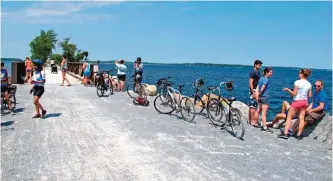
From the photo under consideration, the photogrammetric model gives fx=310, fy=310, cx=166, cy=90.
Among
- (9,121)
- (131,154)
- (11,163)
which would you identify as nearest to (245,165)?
(131,154)

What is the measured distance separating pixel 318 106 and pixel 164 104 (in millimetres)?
4940

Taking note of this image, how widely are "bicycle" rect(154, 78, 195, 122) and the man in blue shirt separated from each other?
131 inches

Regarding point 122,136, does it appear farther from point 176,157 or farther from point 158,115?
point 158,115

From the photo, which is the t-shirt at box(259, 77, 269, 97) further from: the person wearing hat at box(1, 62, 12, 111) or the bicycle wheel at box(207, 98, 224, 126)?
the person wearing hat at box(1, 62, 12, 111)

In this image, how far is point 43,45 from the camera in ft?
218

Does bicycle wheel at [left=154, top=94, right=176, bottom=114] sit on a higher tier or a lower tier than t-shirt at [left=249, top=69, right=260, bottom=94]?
lower

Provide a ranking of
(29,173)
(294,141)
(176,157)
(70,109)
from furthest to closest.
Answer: (70,109), (294,141), (176,157), (29,173)

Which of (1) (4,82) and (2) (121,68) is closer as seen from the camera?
(1) (4,82)

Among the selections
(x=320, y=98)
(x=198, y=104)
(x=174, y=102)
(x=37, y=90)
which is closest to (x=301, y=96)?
(x=320, y=98)

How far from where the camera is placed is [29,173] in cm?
531

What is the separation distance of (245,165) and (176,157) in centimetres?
137

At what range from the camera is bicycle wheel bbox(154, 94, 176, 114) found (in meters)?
10.7

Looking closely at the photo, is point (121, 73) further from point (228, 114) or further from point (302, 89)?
point (302, 89)

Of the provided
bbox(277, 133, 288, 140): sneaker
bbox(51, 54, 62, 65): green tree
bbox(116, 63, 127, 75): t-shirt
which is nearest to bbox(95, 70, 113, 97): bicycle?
bbox(116, 63, 127, 75): t-shirt
